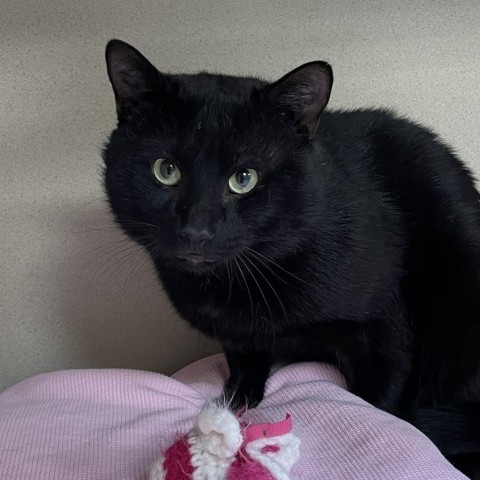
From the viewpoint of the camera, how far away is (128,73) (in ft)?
2.81

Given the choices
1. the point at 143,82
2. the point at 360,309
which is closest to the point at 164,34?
the point at 143,82

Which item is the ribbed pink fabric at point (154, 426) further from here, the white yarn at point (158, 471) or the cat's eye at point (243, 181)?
the cat's eye at point (243, 181)

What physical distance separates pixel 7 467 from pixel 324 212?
59cm

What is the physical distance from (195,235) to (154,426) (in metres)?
0.35

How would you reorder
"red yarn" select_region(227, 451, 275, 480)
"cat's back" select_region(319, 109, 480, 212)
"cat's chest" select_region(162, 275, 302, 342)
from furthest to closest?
"cat's back" select_region(319, 109, 480, 212), "cat's chest" select_region(162, 275, 302, 342), "red yarn" select_region(227, 451, 275, 480)

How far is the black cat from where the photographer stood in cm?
83

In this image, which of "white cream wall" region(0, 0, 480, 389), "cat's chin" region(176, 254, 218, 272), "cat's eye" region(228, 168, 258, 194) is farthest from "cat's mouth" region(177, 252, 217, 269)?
"white cream wall" region(0, 0, 480, 389)

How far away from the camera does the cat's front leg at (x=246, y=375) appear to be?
1059mm

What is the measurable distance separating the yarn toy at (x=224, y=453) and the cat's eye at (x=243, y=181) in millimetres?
319

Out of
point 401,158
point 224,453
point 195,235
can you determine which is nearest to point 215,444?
point 224,453

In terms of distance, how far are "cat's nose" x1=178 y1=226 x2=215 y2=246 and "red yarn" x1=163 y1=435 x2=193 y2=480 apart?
0.81ft

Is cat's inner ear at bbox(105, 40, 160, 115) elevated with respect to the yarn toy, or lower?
elevated

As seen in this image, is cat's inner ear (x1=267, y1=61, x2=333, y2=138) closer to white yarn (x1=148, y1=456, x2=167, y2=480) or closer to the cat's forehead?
the cat's forehead

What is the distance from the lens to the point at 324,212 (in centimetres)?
91
